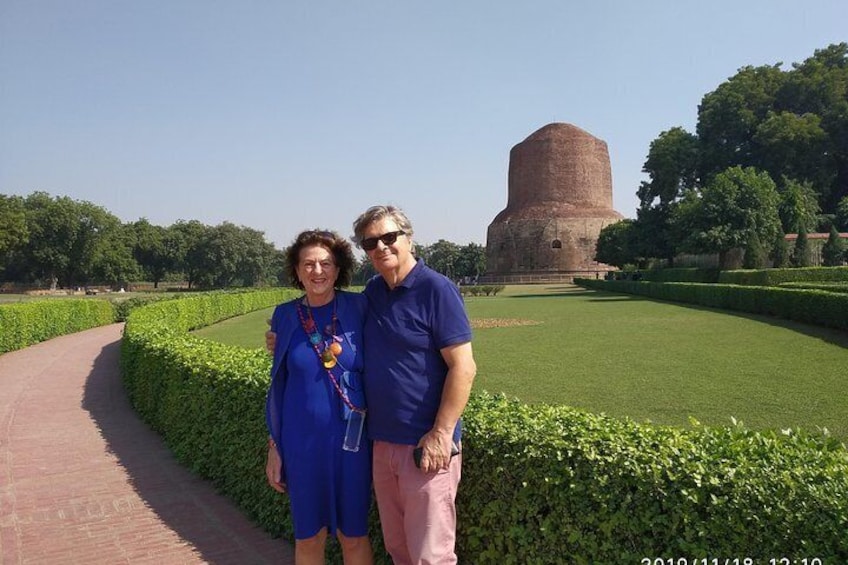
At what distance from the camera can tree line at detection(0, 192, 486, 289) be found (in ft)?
169

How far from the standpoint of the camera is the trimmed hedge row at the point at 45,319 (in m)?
13.3

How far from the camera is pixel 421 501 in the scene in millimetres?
2254

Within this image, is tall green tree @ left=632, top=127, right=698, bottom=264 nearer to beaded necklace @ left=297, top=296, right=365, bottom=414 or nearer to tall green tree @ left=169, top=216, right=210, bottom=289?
beaded necklace @ left=297, top=296, right=365, bottom=414

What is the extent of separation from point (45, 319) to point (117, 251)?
1820 inches

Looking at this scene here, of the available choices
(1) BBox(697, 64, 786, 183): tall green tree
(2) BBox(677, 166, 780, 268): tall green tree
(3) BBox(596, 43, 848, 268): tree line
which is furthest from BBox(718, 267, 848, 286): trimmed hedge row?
(1) BBox(697, 64, 786, 183): tall green tree

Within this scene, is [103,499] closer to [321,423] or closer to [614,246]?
[321,423]

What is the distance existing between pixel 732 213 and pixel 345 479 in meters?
27.5

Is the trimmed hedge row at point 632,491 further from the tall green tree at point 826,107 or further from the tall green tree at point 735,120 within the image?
the tall green tree at point 826,107

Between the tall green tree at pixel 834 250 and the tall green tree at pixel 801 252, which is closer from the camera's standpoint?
the tall green tree at pixel 801 252

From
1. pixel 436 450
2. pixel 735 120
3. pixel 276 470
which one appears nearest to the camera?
pixel 436 450

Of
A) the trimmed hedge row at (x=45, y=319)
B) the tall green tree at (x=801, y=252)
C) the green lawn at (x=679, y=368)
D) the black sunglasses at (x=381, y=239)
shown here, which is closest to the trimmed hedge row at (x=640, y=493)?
the black sunglasses at (x=381, y=239)

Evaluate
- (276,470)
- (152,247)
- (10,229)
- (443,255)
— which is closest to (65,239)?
(10,229)

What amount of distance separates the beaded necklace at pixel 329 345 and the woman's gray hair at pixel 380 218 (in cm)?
35
